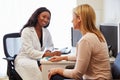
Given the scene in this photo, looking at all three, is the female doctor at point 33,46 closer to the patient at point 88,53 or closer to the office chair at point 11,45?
the office chair at point 11,45

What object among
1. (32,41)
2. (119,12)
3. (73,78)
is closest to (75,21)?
(73,78)

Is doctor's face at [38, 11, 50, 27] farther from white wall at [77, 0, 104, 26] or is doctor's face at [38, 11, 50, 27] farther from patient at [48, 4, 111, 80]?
patient at [48, 4, 111, 80]

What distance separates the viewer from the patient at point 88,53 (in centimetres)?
158

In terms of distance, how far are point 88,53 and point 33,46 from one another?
3.90 feet

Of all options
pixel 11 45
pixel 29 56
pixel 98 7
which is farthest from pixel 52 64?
pixel 98 7

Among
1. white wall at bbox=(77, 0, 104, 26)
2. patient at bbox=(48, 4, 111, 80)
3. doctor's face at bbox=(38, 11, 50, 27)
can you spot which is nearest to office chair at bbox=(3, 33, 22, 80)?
doctor's face at bbox=(38, 11, 50, 27)

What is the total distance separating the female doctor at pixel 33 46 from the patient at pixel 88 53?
75 cm

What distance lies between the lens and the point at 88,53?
5.16 feet

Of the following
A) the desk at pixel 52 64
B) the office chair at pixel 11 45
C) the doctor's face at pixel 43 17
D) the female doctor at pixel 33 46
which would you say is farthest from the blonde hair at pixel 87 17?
the office chair at pixel 11 45

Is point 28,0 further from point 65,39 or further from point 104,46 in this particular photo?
point 104,46

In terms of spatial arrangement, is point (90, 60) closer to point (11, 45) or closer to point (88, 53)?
point (88, 53)

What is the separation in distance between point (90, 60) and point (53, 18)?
2.06 metres

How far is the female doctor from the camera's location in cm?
247

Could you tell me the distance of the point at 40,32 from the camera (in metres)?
2.80
